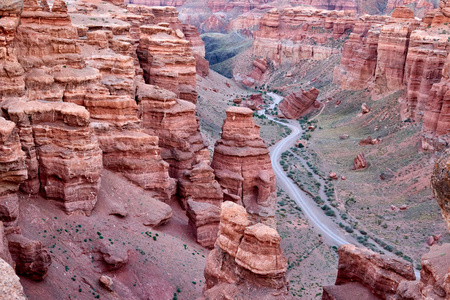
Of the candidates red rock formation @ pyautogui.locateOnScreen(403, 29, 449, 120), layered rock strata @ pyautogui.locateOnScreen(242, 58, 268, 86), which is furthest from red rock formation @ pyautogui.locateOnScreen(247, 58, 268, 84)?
red rock formation @ pyautogui.locateOnScreen(403, 29, 449, 120)

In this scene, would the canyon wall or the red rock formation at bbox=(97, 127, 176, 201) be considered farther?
the canyon wall

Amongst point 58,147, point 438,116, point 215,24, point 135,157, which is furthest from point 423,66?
point 215,24

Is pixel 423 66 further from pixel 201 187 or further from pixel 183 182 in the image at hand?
pixel 183 182

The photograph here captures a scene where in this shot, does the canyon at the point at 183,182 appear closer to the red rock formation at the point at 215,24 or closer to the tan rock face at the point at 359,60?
the tan rock face at the point at 359,60

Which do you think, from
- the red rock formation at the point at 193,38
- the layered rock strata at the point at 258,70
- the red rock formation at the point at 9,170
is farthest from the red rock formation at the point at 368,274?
the layered rock strata at the point at 258,70

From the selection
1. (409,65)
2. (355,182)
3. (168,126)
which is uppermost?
(168,126)

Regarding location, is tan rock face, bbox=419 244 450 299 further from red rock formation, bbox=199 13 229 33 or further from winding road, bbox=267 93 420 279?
red rock formation, bbox=199 13 229 33
